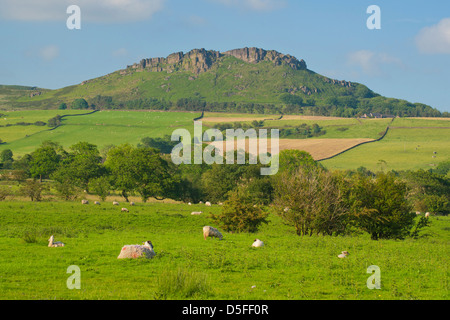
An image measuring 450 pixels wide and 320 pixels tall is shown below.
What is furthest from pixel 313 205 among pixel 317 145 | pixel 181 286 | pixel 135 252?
pixel 317 145

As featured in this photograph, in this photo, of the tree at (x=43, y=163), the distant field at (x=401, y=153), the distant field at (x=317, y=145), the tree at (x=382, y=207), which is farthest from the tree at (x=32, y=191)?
the distant field at (x=317, y=145)

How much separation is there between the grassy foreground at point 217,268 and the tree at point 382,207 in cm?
692

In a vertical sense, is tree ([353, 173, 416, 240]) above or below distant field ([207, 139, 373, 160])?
above

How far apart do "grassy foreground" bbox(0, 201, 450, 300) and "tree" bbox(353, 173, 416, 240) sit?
692cm

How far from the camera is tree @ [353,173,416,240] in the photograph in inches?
1387

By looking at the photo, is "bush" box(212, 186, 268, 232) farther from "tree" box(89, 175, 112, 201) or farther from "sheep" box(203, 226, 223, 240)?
"tree" box(89, 175, 112, 201)

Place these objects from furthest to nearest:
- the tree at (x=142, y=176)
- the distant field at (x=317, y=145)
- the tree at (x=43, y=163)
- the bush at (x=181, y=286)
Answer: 1. the distant field at (x=317, y=145)
2. the tree at (x=43, y=163)
3. the tree at (x=142, y=176)
4. the bush at (x=181, y=286)

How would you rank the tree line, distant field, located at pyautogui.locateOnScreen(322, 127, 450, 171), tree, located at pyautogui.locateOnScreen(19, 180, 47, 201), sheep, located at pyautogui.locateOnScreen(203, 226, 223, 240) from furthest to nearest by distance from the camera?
1. distant field, located at pyautogui.locateOnScreen(322, 127, 450, 171)
2. tree, located at pyautogui.locateOnScreen(19, 180, 47, 201)
3. the tree line
4. sheep, located at pyautogui.locateOnScreen(203, 226, 223, 240)

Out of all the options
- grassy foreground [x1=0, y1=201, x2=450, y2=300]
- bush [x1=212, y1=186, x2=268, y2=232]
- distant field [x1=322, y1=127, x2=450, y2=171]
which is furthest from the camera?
distant field [x1=322, y1=127, x2=450, y2=171]

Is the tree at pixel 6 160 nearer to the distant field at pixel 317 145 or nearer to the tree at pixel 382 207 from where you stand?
the distant field at pixel 317 145

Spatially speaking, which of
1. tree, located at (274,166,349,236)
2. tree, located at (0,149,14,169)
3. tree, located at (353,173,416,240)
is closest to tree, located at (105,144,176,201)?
tree, located at (274,166,349,236)

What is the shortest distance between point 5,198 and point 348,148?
401ft

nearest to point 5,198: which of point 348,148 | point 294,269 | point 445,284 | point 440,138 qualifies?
point 294,269

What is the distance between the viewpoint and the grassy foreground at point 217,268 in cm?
1490
